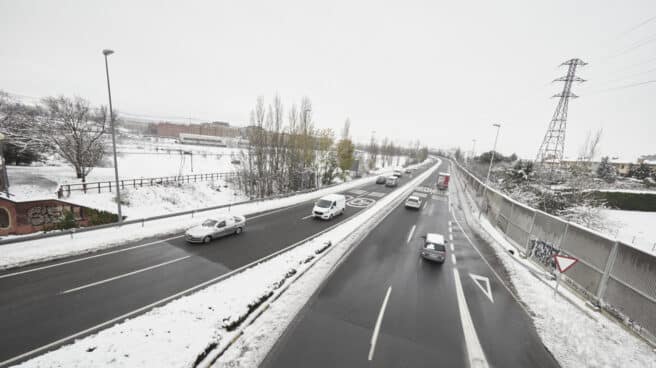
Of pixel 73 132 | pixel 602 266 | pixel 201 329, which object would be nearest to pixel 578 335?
pixel 602 266

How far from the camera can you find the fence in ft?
65.8

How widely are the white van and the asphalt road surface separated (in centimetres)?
684

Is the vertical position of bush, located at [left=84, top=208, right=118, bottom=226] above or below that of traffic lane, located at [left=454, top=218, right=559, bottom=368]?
below

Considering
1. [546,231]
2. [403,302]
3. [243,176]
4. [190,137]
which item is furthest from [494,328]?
[190,137]

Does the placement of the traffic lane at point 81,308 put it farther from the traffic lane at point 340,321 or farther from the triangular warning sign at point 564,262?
the triangular warning sign at point 564,262

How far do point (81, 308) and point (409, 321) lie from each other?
447 inches

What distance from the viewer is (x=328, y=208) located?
19.7m

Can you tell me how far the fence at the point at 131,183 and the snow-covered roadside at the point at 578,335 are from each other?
31.5m

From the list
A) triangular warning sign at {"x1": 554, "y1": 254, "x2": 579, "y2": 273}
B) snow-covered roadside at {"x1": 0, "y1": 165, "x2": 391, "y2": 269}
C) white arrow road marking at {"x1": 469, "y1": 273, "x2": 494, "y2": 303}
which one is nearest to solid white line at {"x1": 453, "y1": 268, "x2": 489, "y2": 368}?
white arrow road marking at {"x1": 469, "y1": 273, "x2": 494, "y2": 303}

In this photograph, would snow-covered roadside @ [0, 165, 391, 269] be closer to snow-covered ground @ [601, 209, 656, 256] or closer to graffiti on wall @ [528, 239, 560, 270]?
graffiti on wall @ [528, 239, 560, 270]

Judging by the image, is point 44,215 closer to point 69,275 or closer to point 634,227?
point 69,275

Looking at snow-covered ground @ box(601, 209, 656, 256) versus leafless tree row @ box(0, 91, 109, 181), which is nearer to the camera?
snow-covered ground @ box(601, 209, 656, 256)

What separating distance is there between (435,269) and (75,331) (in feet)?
47.5

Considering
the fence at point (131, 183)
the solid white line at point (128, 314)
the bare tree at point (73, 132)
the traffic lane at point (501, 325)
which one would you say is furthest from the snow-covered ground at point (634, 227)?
the bare tree at point (73, 132)
